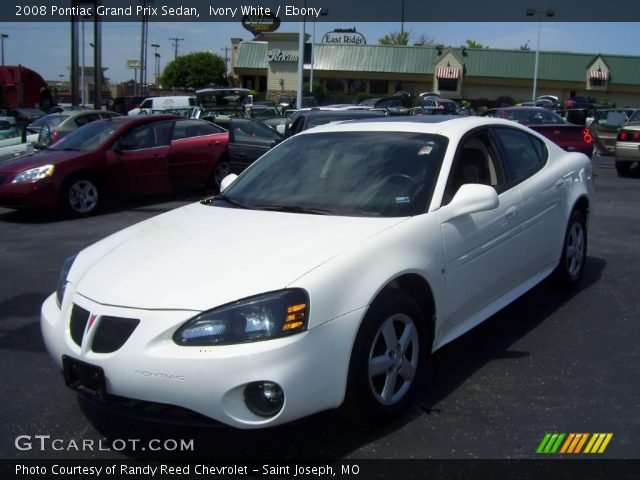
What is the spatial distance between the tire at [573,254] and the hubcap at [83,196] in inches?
279

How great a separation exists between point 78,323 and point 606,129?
15685 mm

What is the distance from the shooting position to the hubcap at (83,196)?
10218 millimetres

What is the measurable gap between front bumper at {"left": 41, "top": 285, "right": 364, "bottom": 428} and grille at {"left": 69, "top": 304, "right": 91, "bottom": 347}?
149 millimetres

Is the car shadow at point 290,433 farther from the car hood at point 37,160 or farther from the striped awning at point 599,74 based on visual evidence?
the striped awning at point 599,74

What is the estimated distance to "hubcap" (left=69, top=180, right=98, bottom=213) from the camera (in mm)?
10218

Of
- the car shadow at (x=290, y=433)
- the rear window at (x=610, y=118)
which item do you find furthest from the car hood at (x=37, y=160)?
the rear window at (x=610, y=118)

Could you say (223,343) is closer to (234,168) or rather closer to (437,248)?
Answer: (437,248)

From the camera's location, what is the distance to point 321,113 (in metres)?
12.0

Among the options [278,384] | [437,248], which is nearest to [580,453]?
→ [437,248]

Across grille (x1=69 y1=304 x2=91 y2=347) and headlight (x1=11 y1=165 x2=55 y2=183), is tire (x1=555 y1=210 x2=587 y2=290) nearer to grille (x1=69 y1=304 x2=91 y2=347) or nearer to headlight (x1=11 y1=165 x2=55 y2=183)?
grille (x1=69 y1=304 x2=91 y2=347)

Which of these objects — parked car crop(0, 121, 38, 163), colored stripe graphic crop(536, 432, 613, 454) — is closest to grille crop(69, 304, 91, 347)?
colored stripe graphic crop(536, 432, 613, 454)

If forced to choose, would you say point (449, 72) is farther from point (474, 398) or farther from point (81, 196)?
point (474, 398)

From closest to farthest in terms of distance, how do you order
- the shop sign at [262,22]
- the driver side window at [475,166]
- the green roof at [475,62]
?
the driver side window at [475,166] → the shop sign at [262,22] → the green roof at [475,62]

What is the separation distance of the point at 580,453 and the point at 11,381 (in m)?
3.20
